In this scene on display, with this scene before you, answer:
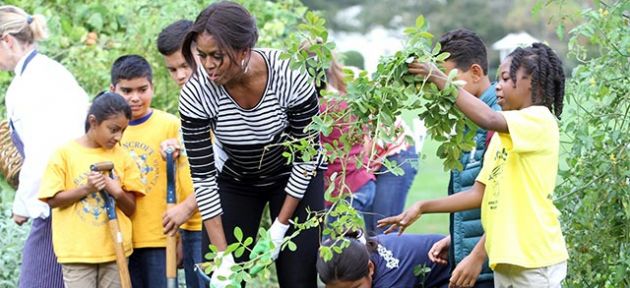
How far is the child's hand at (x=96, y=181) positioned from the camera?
18.0 ft

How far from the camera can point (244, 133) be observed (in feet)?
16.1

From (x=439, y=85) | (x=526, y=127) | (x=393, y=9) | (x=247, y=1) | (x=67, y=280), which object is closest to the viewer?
(x=439, y=85)

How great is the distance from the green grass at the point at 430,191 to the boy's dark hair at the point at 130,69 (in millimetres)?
4806

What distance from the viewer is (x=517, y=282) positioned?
4.50 meters

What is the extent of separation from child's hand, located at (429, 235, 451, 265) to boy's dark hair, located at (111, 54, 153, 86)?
168 cm

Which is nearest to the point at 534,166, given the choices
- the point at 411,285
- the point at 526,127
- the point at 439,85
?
the point at 526,127

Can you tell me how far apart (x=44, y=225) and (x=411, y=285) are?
175 centimetres

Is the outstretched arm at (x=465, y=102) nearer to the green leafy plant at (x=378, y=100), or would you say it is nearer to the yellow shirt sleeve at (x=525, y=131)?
the green leafy plant at (x=378, y=100)

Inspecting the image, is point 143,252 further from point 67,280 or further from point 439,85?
point 439,85

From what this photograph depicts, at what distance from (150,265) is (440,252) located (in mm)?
1440

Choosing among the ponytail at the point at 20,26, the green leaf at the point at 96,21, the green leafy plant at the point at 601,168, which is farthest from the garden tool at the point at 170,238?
the green leaf at the point at 96,21

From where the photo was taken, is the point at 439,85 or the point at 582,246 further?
the point at 582,246

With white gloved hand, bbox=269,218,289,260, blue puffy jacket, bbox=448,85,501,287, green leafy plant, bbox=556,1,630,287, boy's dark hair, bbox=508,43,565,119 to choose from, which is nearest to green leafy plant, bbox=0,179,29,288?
white gloved hand, bbox=269,218,289,260

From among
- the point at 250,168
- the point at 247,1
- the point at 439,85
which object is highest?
the point at 247,1
